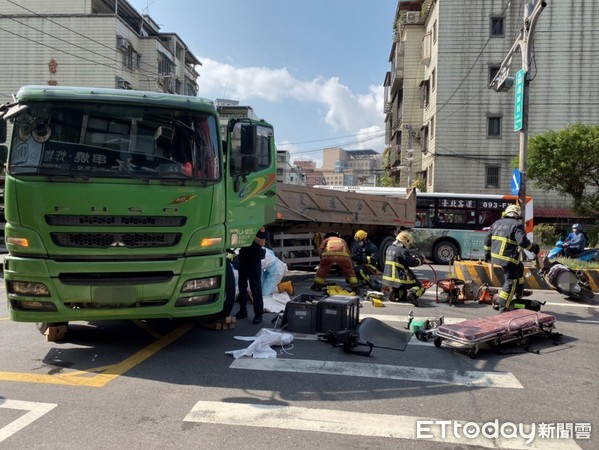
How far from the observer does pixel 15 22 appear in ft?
107

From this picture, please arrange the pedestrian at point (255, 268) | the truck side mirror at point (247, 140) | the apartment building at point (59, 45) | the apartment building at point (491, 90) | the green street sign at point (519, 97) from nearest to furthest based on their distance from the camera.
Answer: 1. the truck side mirror at point (247, 140)
2. the pedestrian at point (255, 268)
3. the green street sign at point (519, 97)
4. the apartment building at point (491, 90)
5. the apartment building at point (59, 45)

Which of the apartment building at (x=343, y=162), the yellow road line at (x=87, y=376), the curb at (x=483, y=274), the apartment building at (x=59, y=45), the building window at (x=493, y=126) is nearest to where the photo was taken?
the yellow road line at (x=87, y=376)

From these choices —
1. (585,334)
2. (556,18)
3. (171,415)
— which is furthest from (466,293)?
(556,18)

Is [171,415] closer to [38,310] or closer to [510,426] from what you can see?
[38,310]

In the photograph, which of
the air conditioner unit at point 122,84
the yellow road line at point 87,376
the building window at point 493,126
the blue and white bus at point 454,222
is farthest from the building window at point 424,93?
the yellow road line at point 87,376

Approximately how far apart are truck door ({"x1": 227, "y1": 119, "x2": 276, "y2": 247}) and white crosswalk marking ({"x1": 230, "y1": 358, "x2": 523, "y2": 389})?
1.60m

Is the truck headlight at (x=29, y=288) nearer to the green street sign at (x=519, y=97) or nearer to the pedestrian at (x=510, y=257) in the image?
the pedestrian at (x=510, y=257)

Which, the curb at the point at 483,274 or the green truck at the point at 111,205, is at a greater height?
the green truck at the point at 111,205

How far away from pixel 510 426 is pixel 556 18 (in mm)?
29435

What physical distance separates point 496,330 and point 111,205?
4646 mm

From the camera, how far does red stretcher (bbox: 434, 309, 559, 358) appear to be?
5.36m

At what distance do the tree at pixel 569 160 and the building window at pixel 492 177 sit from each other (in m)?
7.72

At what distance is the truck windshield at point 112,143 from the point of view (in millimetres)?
4672

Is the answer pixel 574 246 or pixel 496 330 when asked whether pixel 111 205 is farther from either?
pixel 574 246
